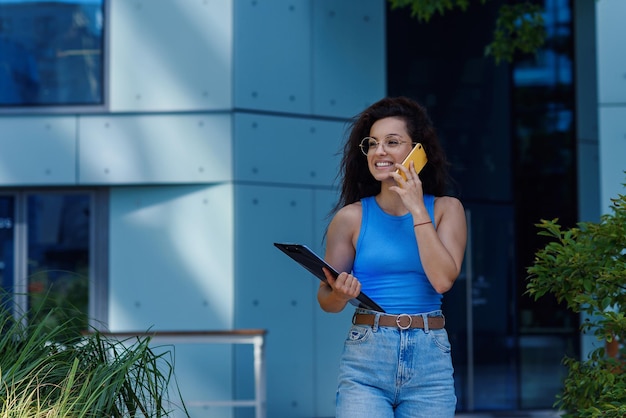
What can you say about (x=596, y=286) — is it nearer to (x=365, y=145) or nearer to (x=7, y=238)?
(x=365, y=145)

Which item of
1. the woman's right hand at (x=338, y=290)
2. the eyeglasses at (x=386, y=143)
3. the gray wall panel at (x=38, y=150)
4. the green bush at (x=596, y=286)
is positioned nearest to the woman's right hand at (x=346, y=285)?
the woman's right hand at (x=338, y=290)

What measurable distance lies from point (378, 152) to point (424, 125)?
0.62ft

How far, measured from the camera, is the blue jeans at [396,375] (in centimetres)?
294

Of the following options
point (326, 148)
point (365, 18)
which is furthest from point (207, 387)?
point (365, 18)

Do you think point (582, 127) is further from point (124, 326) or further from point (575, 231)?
point (575, 231)

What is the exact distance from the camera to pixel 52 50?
841 centimetres

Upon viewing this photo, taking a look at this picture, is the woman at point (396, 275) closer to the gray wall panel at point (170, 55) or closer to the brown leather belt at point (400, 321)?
the brown leather belt at point (400, 321)

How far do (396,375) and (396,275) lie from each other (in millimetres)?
283

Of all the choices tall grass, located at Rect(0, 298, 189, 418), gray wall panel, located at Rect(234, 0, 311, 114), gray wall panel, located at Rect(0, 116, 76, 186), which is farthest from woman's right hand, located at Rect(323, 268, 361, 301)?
gray wall panel, located at Rect(0, 116, 76, 186)

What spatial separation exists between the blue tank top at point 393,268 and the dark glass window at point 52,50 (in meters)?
5.69

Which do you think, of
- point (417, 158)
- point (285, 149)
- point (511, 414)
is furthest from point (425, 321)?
point (511, 414)

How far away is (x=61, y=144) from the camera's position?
828 centimetres

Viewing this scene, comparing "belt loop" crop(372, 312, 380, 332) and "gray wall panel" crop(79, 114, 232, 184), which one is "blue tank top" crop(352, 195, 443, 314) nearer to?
"belt loop" crop(372, 312, 380, 332)

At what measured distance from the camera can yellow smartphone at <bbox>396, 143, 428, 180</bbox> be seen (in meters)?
3.05
